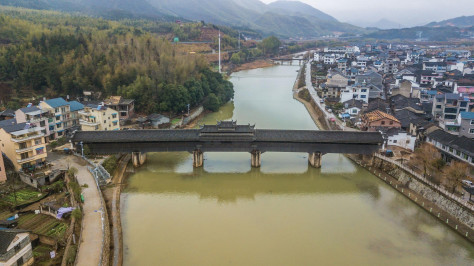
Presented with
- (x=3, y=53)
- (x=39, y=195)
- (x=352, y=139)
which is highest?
(x=3, y=53)

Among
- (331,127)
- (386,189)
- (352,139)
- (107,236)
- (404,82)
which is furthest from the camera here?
(404,82)

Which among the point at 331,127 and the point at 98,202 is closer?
the point at 98,202

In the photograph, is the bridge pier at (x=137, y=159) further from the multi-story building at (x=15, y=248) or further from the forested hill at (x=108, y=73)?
the forested hill at (x=108, y=73)

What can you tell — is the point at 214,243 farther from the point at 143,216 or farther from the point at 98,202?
the point at 98,202

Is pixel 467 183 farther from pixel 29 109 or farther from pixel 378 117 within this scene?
pixel 29 109

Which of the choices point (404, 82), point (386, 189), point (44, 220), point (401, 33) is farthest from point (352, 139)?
point (401, 33)

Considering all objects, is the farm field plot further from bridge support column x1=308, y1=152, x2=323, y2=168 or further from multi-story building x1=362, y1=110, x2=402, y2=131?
multi-story building x1=362, y1=110, x2=402, y2=131
